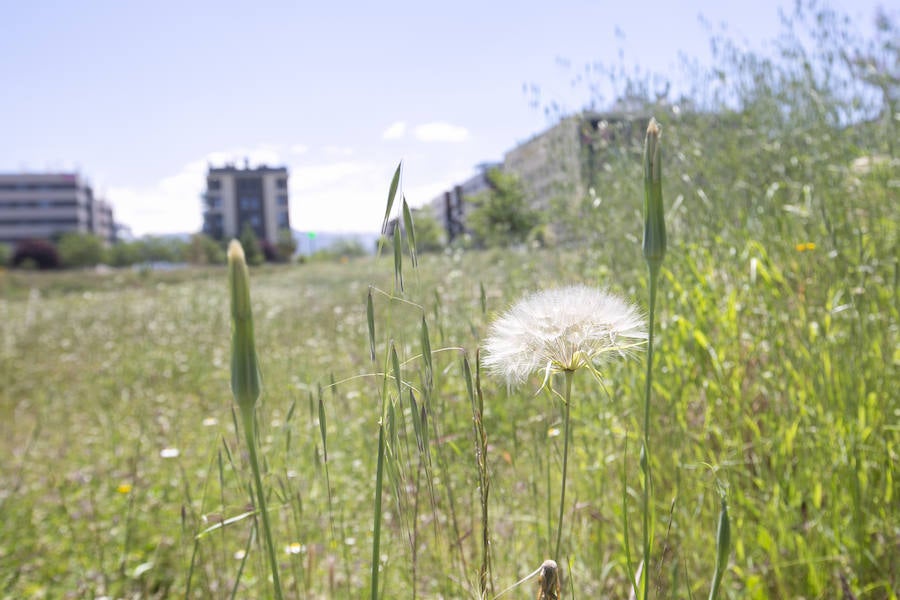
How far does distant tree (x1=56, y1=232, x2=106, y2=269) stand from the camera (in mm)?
51281

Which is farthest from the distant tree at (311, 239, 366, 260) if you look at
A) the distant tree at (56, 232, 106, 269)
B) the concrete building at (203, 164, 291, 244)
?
the distant tree at (56, 232, 106, 269)

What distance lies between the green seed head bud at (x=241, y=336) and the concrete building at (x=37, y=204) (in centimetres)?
9212

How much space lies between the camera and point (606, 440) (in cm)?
189

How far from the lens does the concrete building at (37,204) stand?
80875mm

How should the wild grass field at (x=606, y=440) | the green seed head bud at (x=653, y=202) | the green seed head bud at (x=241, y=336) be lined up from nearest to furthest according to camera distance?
the green seed head bud at (x=241, y=336), the green seed head bud at (x=653, y=202), the wild grass field at (x=606, y=440)

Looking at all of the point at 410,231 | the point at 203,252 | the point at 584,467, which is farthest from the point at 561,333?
the point at 203,252

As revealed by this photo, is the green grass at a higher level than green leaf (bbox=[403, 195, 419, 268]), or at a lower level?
lower

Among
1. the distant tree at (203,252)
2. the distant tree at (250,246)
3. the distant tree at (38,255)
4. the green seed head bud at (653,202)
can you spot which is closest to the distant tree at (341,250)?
the distant tree at (203,252)

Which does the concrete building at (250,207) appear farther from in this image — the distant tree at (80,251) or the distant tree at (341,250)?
the distant tree at (80,251)

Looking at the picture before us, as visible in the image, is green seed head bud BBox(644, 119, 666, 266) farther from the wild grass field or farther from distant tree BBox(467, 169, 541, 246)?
distant tree BBox(467, 169, 541, 246)

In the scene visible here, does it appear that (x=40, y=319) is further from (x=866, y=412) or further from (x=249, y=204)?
(x=249, y=204)

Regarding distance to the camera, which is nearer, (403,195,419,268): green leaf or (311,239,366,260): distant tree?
(403,195,419,268): green leaf

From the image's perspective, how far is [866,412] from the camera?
1.71 meters

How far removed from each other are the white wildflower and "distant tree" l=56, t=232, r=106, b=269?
58.0 metres
